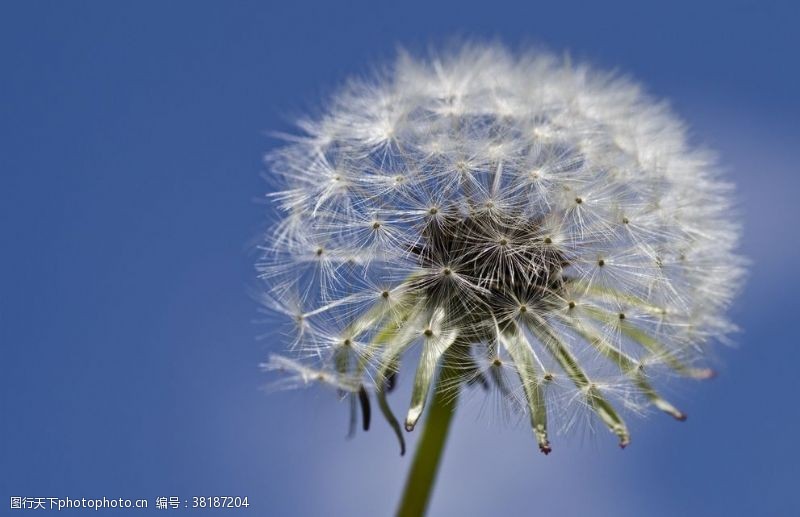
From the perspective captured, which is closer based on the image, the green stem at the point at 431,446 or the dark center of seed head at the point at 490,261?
the green stem at the point at 431,446

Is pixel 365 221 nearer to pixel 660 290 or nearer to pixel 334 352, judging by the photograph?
pixel 334 352

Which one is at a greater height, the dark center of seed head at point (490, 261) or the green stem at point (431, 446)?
the dark center of seed head at point (490, 261)

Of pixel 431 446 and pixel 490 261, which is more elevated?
pixel 490 261

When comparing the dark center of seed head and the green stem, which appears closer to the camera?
the green stem

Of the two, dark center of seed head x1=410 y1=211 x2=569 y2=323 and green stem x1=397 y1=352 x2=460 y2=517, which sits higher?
dark center of seed head x1=410 y1=211 x2=569 y2=323

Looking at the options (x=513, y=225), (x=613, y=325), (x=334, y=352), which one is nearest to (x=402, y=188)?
(x=513, y=225)
